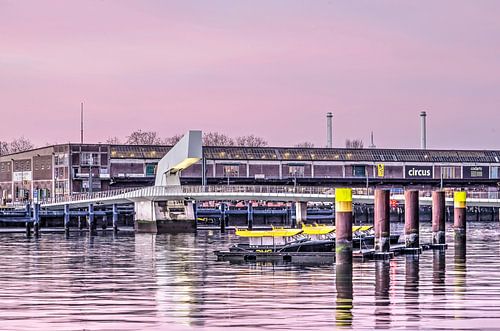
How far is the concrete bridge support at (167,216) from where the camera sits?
443 ft

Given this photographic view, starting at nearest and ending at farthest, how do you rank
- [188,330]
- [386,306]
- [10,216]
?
1. [188,330]
2. [386,306]
3. [10,216]

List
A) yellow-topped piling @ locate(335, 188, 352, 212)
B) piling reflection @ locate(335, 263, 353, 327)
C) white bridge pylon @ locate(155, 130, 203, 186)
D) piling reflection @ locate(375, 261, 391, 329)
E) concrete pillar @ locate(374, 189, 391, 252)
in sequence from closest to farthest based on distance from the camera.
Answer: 1. piling reflection @ locate(375, 261, 391, 329)
2. piling reflection @ locate(335, 263, 353, 327)
3. yellow-topped piling @ locate(335, 188, 352, 212)
4. concrete pillar @ locate(374, 189, 391, 252)
5. white bridge pylon @ locate(155, 130, 203, 186)

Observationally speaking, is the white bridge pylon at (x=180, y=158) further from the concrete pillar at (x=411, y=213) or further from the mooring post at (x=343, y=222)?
the mooring post at (x=343, y=222)

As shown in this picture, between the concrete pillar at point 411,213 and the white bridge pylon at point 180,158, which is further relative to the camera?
the white bridge pylon at point 180,158

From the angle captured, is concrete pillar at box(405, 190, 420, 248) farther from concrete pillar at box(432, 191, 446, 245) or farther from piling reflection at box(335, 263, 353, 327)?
piling reflection at box(335, 263, 353, 327)

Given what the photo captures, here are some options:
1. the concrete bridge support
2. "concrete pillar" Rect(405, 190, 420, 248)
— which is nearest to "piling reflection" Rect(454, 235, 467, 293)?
"concrete pillar" Rect(405, 190, 420, 248)

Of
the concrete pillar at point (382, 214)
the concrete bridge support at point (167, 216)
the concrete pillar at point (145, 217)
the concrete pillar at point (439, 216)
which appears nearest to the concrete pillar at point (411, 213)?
the concrete pillar at point (382, 214)

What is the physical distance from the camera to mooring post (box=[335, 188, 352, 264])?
60156 millimetres

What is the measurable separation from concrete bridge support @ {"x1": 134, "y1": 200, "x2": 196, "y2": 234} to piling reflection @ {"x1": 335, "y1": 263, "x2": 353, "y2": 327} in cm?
7351

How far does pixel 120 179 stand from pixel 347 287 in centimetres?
14849

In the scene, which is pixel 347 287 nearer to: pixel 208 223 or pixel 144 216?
pixel 144 216

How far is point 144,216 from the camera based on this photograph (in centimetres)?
13712

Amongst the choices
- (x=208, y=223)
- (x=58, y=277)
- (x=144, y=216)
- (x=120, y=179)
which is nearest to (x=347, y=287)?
(x=58, y=277)

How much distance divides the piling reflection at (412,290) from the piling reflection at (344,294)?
1862 millimetres
